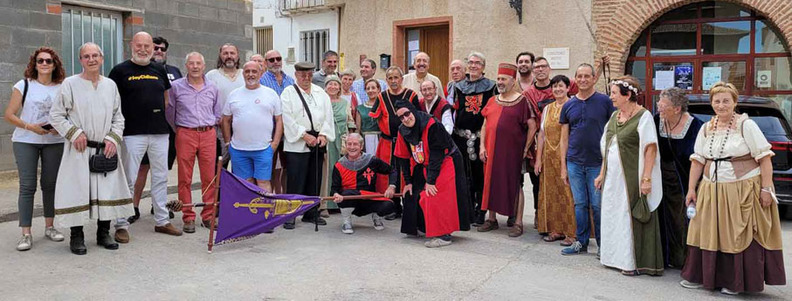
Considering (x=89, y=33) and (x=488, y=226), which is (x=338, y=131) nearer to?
(x=488, y=226)

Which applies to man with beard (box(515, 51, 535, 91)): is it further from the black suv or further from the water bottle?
the water bottle

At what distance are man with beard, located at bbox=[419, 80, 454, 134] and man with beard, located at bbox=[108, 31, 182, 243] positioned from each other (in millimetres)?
2553

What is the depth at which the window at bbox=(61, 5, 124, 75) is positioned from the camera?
400 inches

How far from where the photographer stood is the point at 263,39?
757 inches

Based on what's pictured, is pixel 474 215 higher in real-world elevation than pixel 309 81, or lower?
lower

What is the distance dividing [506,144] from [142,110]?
11.2 feet

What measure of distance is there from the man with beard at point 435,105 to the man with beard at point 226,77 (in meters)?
1.97

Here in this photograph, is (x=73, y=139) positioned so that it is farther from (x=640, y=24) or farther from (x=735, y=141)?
(x=640, y=24)

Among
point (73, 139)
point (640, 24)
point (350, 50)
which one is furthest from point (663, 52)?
point (73, 139)

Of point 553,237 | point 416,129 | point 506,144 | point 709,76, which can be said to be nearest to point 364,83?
point 416,129

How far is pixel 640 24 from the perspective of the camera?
39.5ft

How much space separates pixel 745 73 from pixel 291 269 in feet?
33.7

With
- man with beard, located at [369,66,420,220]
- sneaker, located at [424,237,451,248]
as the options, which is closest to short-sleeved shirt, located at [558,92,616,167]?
sneaker, located at [424,237,451,248]

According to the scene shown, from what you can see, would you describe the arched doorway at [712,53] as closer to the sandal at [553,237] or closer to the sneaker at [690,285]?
the sandal at [553,237]
